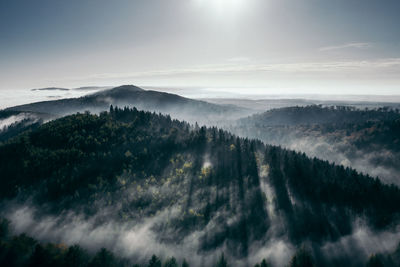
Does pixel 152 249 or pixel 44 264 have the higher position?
pixel 44 264

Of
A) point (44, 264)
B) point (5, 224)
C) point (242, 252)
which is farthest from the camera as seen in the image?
point (242, 252)

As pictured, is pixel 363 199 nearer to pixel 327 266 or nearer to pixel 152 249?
A: pixel 327 266

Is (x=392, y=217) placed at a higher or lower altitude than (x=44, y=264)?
lower

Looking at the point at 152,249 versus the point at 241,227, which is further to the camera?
the point at 241,227

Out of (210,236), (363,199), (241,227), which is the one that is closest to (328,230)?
(363,199)

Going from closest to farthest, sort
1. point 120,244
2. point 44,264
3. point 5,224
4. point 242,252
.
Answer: point 44,264 < point 5,224 < point 242,252 < point 120,244

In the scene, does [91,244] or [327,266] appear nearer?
[327,266]

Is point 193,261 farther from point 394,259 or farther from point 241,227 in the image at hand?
point 394,259

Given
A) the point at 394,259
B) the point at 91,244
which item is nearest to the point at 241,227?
the point at 394,259

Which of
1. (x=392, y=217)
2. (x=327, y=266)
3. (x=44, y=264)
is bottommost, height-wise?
(x=327, y=266)
